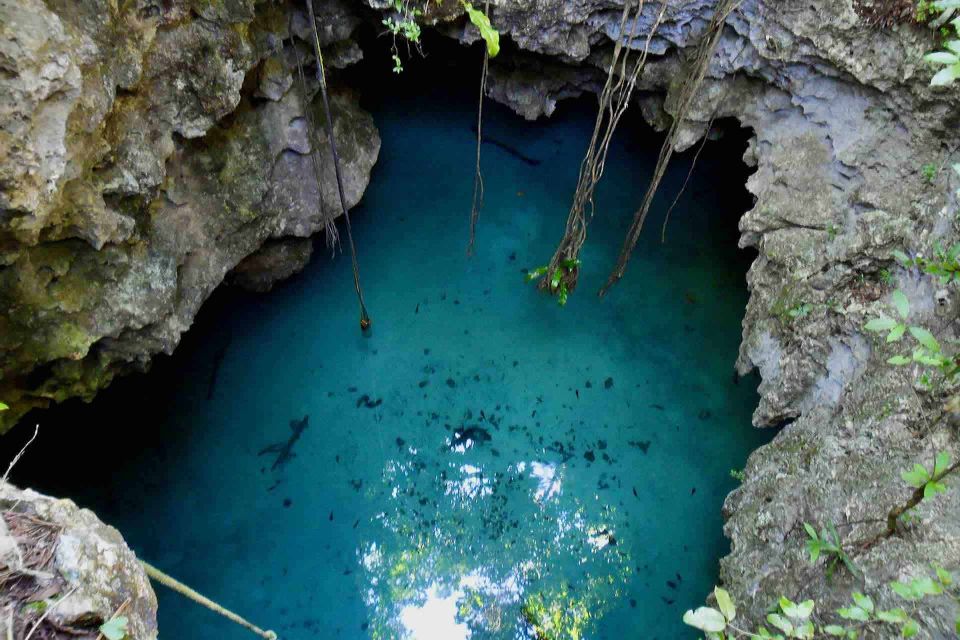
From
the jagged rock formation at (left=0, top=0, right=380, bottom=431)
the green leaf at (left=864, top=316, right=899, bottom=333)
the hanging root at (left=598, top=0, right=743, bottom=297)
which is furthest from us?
the hanging root at (left=598, top=0, right=743, bottom=297)

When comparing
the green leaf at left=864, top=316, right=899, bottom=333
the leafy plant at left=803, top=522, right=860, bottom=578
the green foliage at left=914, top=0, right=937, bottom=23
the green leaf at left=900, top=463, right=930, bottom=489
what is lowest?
the leafy plant at left=803, top=522, right=860, bottom=578

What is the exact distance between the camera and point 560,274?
12.7ft

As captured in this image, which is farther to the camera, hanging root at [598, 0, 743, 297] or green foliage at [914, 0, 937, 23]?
hanging root at [598, 0, 743, 297]

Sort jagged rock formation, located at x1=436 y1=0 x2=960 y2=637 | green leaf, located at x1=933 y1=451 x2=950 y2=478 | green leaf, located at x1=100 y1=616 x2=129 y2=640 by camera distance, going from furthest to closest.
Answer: jagged rock formation, located at x1=436 y1=0 x2=960 y2=637
green leaf, located at x1=933 y1=451 x2=950 y2=478
green leaf, located at x1=100 y1=616 x2=129 y2=640

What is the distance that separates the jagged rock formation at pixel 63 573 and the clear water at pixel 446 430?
1761mm

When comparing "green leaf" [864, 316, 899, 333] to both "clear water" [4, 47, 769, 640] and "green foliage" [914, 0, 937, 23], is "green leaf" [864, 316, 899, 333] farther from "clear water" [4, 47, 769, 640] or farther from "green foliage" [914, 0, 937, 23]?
"clear water" [4, 47, 769, 640]

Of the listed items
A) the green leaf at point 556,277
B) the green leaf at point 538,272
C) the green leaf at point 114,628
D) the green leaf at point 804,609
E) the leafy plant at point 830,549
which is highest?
the green leaf at point 804,609

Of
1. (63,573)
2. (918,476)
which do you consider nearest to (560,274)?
(918,476)

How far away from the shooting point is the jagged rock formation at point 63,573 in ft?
4.73

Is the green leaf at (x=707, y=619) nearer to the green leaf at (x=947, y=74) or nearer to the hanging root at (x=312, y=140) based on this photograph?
the green leaf at (x=947, y=74)

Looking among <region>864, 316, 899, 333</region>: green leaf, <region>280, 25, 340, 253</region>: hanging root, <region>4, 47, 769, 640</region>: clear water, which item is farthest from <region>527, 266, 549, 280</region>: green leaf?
<region>864, 316, 899, 333</region>: green leaf

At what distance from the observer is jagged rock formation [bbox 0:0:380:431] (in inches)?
80.7

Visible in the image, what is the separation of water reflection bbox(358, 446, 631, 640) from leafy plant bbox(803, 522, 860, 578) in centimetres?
131

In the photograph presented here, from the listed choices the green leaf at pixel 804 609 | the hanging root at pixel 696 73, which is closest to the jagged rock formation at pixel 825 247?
the hanging root at pixel 696 73
